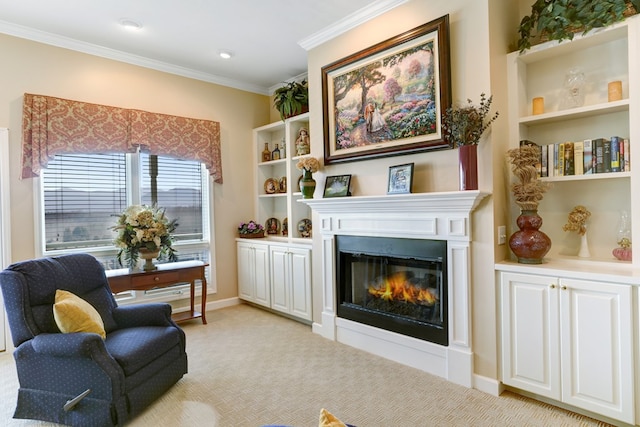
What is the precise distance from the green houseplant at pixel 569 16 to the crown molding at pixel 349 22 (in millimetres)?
992

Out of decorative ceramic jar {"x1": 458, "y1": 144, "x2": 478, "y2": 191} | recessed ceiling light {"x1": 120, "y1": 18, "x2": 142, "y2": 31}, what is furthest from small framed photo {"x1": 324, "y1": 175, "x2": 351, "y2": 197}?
recessed ceiling light {"x1": 120, "y1": 18, "x2": 142, "y2": 31}

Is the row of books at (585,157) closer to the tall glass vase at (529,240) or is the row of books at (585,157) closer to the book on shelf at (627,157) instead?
the book on shelf at (627,157)

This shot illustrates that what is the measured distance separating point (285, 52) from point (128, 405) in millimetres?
3669

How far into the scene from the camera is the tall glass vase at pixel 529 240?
2426 millimetres

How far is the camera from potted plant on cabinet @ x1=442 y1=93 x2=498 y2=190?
8.18ft

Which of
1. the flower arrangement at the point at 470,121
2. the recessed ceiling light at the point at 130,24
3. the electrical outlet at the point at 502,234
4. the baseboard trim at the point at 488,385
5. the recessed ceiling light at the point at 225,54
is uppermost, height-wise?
the recessed ceiling light at the point at 225,54

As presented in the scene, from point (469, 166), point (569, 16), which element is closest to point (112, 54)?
point (469, 166)

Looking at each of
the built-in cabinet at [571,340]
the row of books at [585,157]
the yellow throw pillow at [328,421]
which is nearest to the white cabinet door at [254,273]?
the built-in cabinet at [571,340]

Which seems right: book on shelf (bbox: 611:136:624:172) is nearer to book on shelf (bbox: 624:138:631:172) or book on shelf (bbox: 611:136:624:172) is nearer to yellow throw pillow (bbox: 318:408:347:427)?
book on shelf (bbox: 624:138:631:172)

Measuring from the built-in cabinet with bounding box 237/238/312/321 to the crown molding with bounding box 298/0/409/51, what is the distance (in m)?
2.21

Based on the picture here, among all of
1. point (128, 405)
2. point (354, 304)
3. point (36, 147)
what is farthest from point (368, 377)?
point (36, 147)

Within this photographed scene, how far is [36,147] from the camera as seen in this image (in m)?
3.44

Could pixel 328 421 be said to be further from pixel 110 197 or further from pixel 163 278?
pixel 110 197


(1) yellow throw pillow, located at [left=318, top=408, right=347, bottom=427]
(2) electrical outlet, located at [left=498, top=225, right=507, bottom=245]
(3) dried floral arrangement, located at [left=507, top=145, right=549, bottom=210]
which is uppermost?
(3) dried floral arrangement, located at [left=507, top=145, right=549, bottom=210]
